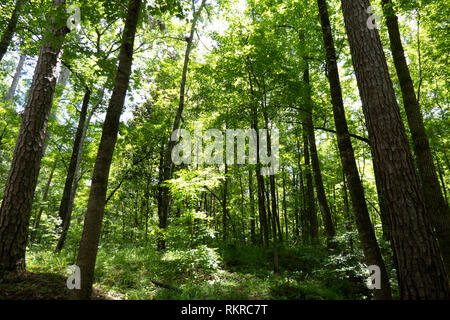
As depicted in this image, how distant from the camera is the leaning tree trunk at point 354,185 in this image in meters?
4.20

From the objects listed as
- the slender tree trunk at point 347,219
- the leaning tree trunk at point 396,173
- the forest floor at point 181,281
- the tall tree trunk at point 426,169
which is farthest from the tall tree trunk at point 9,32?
the slender tree trunk at point 347,219

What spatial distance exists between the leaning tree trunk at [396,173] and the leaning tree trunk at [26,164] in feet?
17.8

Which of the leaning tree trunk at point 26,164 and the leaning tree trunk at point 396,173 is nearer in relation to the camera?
the leaning tree trunk at point 396,173

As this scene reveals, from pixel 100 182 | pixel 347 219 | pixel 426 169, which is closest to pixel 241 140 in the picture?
pixel 426 169

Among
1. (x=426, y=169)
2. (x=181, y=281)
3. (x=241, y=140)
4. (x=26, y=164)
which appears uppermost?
Answer: (x=241, y=140)

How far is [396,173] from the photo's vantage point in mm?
3340

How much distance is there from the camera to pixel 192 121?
1501 cm

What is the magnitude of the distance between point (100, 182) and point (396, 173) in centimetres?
456

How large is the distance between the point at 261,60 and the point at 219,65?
6.02ft

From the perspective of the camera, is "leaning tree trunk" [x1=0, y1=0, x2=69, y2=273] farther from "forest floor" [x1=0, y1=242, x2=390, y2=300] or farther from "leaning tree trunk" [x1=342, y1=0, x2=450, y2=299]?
"leaning tree trunk" [x1=342, y1=0, x2=450, y2=299]

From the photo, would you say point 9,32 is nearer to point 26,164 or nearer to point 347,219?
point 26,164

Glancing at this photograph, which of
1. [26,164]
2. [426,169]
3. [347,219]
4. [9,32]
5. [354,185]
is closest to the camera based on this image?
[26,164]

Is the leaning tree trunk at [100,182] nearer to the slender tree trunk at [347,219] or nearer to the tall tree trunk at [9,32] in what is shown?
the tall tree trunk at [9,32]
